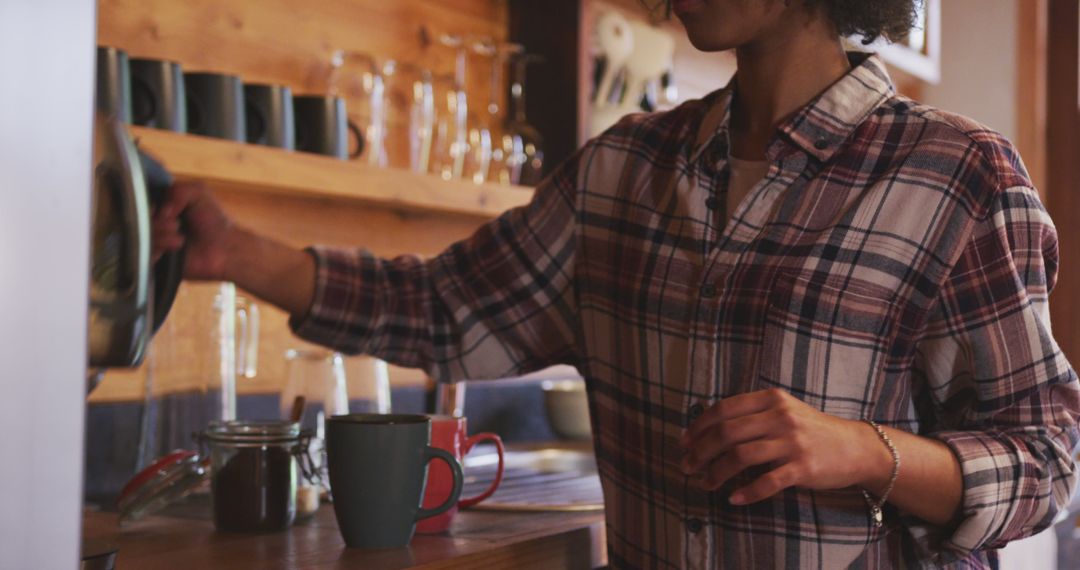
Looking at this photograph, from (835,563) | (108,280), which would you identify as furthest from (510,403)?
(108,280)

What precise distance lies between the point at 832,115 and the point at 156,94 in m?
0.82

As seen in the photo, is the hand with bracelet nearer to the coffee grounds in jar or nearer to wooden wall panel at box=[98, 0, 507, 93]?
the coffee grounds in jar

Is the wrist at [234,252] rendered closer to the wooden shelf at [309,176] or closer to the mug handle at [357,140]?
the wooden shelf at [309,176]

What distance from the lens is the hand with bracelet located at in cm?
90

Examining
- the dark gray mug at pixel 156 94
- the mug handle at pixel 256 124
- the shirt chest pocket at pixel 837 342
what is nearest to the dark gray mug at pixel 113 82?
the dark gray mug at pixel 156 94

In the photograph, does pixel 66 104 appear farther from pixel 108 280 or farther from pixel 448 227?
pixel 448 227

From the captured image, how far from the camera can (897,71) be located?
291cm

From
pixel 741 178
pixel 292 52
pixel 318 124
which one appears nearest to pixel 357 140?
pixel 318 124

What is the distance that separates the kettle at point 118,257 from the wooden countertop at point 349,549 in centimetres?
18

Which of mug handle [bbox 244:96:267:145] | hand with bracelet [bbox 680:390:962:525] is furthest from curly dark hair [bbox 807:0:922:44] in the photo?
mug handle [bbox 244:96:267:145]

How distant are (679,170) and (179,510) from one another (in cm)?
65

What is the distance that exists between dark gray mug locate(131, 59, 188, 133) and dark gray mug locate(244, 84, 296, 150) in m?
0.14

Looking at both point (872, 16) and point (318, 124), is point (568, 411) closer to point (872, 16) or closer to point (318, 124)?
point (318, 124)

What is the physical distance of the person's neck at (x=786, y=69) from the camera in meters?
1.13
